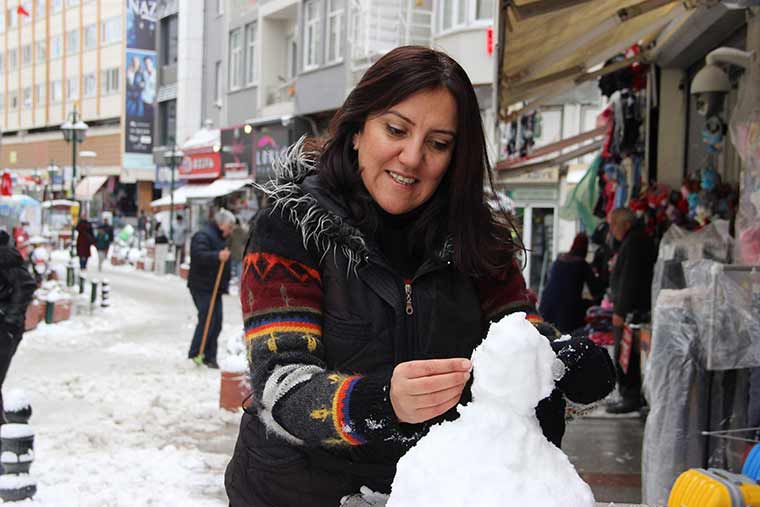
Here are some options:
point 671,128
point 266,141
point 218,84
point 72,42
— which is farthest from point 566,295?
point 218,84

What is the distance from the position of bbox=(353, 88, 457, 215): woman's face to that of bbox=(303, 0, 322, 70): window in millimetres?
20265

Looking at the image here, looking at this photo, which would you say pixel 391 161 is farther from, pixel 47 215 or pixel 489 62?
pixel 47 215

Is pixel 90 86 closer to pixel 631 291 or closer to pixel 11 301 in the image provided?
pixel 11 301

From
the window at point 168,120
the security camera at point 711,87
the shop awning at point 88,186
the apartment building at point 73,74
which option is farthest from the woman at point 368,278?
the shop awning at point 88,186

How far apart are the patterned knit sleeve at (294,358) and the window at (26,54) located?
55.1 feet

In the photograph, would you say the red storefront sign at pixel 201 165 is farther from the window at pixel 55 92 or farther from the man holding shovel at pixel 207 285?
the man holding shovel at pixel 207 285

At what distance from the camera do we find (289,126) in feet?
75.9

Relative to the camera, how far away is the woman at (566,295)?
8.59m

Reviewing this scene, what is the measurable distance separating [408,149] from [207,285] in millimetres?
8434

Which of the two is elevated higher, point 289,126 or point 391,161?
point 289,126

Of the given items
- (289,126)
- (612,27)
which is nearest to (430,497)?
(612,27)

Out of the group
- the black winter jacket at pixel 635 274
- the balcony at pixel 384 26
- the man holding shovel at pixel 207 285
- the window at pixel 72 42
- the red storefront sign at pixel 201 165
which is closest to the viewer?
the black winter jacket at pixel 635 274

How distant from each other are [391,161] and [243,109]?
80.5 ft

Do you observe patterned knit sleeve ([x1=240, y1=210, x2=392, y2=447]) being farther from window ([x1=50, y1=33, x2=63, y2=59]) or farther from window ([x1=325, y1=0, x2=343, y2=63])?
window ([x1=325, y1=0, x2=343, y2=63])
